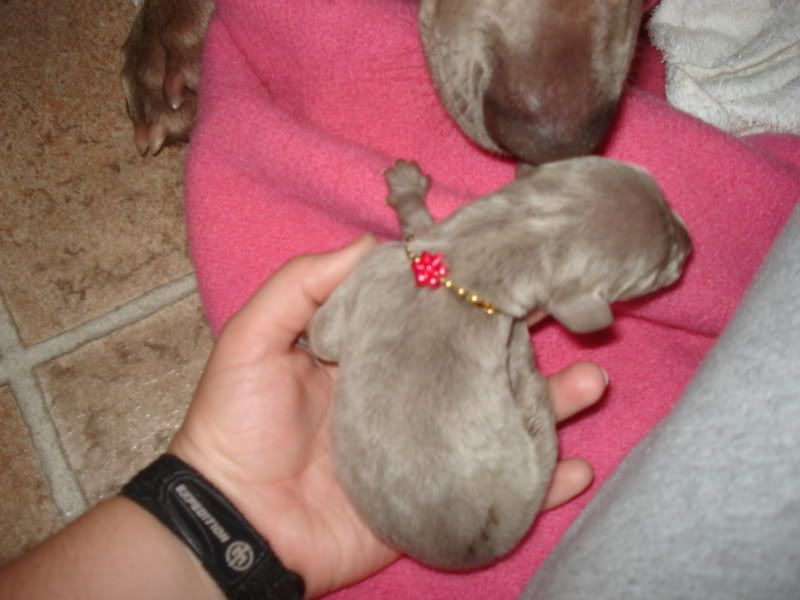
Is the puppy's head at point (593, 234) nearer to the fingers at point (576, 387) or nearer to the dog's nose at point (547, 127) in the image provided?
the dog's nose at point (547, 127)

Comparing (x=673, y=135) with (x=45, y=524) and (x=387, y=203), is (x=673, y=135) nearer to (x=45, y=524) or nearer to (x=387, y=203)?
(x=387, y=203)

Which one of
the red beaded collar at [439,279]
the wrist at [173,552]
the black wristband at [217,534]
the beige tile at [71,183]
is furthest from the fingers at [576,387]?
the beige tile at [71,183]

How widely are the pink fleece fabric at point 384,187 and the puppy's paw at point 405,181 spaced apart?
0.26 feet

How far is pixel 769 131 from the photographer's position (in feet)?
7.13

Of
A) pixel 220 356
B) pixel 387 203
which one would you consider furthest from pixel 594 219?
pixel 220 356

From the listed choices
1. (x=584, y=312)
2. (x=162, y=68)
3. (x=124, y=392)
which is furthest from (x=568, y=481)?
(x=162, y=68)

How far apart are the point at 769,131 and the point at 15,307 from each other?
6.88 feet

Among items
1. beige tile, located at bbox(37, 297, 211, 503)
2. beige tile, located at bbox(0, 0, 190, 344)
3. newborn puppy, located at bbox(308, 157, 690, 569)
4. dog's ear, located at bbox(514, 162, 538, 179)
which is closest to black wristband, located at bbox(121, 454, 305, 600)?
newborn puppy, located at bbox(308, 157, 690, 569)

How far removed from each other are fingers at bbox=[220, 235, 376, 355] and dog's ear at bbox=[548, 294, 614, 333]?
412 mm

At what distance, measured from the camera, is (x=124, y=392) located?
2.07 meters

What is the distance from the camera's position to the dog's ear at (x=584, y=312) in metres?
1.43

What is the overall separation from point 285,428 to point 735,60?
163 centimetres

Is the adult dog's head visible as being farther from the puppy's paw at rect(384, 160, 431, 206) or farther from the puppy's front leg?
the puppy's front leg

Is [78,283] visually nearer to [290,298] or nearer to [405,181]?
[290,298]
